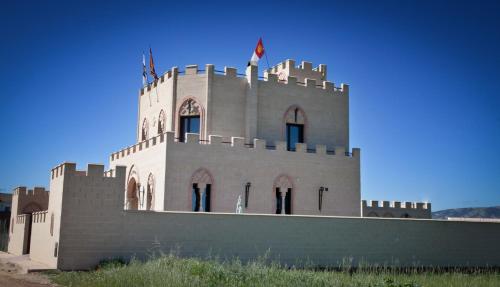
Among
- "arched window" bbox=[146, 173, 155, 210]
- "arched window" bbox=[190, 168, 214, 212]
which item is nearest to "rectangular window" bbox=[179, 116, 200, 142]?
"arched window" bbox=[146, 173, 155, 210]

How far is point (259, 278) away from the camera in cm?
1520

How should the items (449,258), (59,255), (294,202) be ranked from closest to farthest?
(59,255), (449,258), (294,202)

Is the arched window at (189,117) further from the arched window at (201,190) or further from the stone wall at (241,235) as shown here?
the stone wall at (241,235)

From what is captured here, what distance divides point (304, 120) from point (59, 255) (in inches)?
693

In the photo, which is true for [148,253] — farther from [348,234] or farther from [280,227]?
[348,234]

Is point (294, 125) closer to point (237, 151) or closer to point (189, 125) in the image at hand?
point (237, 151)

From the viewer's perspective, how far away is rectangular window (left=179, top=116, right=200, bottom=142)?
29636mm

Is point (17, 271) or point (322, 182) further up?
point (322, 182)

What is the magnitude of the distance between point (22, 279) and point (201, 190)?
11334 mm

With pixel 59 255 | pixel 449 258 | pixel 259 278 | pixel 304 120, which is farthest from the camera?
pixel 304 120

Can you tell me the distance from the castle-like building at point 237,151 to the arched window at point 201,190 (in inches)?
2.0

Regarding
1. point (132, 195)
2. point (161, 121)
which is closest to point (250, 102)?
point (161, 121)

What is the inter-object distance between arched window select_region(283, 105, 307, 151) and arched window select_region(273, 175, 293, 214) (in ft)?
9.79

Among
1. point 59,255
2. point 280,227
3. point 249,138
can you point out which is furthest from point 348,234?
point 59,255
